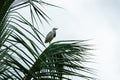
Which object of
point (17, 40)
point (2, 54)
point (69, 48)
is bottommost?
point (2, 54)

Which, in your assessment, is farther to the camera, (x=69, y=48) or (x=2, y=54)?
(x=69, y=48)

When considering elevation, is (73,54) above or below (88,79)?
above

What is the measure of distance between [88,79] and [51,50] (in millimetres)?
599

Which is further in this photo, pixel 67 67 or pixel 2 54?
pixel 67 67

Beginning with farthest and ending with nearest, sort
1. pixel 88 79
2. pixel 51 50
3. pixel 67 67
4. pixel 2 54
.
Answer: pixel 51 50
pixel 67 67
pixel 88 79
pixel 2 54

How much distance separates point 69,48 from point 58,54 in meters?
0.13

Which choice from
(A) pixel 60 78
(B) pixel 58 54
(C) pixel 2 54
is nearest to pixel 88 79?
(A) pixel 60 78

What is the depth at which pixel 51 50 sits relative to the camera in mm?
3904

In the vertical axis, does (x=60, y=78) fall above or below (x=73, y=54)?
below

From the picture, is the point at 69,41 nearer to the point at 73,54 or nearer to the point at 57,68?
the point at 73,54

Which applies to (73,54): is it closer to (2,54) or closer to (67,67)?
(67,67)

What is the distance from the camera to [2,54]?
3229 millimetres

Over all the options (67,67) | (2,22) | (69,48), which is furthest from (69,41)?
(2,22)

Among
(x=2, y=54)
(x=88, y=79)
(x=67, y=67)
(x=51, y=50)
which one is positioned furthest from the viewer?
(x=51, y=50)
